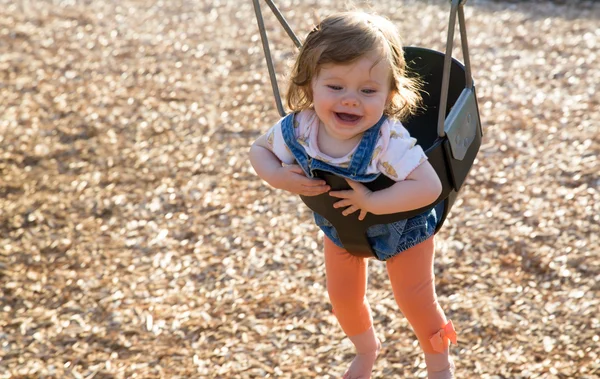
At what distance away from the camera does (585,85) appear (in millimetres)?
5164

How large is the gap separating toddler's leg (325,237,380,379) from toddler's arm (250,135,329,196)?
1.06 ft

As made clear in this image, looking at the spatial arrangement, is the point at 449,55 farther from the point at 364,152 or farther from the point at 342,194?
the point at 342,194

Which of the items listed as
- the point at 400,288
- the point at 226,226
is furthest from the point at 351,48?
the point at 226,226

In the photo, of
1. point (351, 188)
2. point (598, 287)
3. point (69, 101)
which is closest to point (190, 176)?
point (69, 101)

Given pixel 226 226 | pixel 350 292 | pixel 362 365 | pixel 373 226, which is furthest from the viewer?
pixel 226 226

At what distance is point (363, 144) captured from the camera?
78.4 inches

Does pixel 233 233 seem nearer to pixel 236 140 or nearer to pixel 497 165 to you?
pixel 236 140

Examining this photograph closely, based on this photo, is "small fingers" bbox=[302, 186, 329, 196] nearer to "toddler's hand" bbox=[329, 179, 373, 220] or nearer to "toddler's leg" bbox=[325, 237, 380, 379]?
"toddler's hand" bbox=[329, 179, 373, 220]

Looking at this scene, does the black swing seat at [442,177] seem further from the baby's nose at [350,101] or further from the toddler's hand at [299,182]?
the baby's nose at [350,101]

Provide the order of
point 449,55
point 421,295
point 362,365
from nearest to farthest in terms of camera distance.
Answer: point 449,55 → point 421,295 → point 362,365

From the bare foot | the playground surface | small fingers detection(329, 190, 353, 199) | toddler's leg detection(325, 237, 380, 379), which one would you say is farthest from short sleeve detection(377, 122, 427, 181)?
the playground surface

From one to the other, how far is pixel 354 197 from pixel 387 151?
0.14 meters

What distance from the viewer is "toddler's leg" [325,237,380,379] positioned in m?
2.30

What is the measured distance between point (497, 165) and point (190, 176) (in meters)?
1.64
